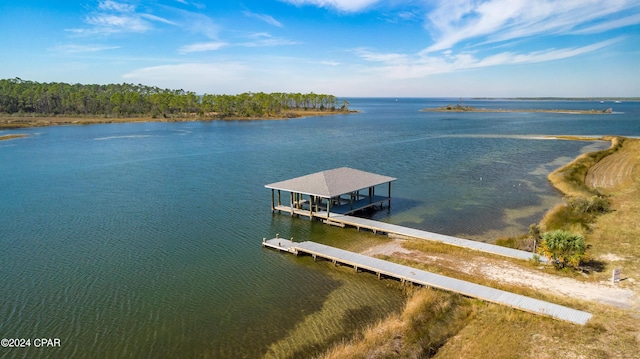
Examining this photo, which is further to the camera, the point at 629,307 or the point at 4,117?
the point at 4,117

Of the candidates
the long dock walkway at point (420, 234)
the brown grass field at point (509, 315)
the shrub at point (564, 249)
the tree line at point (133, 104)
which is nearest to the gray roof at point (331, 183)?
the long dock walkway at point (420, 234)

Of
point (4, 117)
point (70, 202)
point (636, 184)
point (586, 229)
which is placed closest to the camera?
point (586, 229)

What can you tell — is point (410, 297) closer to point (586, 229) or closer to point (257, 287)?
point (257, 287)

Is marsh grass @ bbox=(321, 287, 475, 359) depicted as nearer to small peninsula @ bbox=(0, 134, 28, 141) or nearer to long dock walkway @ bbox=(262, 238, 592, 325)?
long dock walkway @ bbox=(262, 238, 592, 325)

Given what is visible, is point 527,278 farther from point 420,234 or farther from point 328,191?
point 328,191

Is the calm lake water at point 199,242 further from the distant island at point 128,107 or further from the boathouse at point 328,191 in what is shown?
the distant island at point 128,107

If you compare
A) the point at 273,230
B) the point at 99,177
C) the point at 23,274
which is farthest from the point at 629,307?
the point at 99,177
